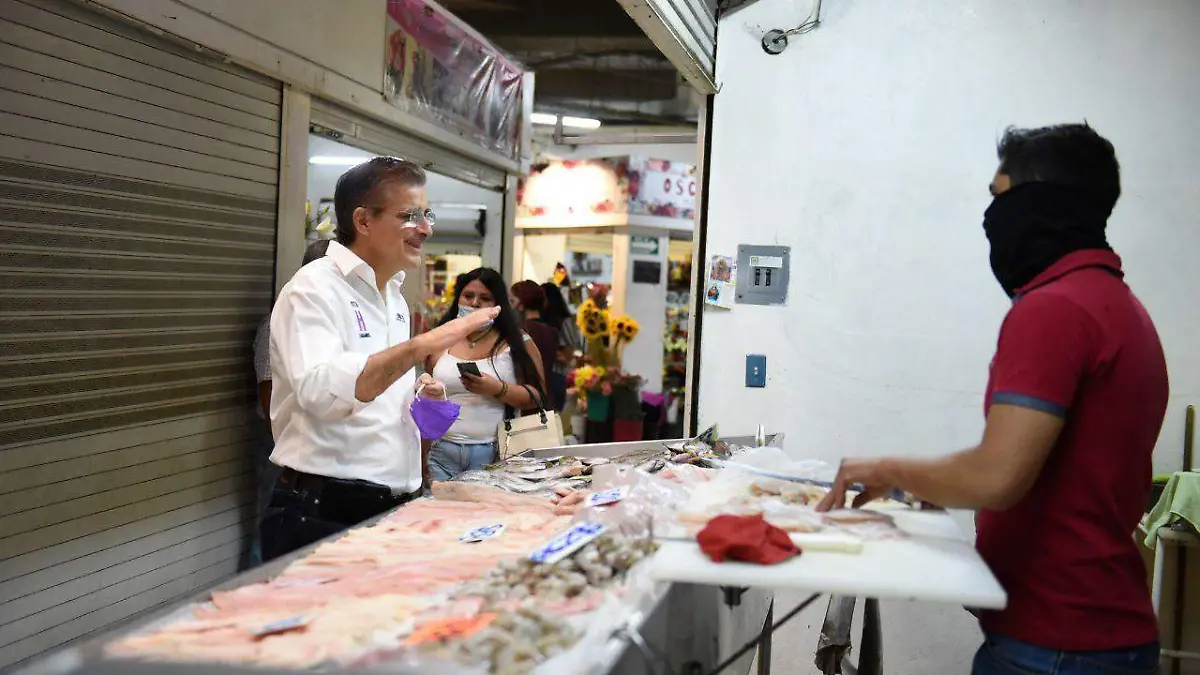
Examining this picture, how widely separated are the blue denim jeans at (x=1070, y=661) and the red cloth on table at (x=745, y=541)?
0.51 meters

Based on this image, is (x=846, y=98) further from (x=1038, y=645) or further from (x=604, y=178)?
(x=604, y=178)

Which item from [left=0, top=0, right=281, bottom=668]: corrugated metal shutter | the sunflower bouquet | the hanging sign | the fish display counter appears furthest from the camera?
the hanging sign

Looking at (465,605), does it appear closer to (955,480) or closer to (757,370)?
(955,480)

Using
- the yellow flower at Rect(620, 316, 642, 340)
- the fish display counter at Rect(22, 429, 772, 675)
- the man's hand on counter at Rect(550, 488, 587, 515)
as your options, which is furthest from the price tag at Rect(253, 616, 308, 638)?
the yellow flower at Rect(620, 316, 642, 340)

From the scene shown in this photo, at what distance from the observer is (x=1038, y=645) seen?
1.74 m

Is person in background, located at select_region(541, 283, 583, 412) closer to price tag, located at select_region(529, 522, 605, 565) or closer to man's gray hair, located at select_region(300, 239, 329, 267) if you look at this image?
man's gray hair, located at select_region(300, 239, 329, 267)

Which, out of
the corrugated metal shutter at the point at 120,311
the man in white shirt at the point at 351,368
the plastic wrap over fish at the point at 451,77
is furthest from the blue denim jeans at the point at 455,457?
the plastic wrap over fish at the point at 451,77

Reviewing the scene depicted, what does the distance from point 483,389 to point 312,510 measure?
1.54 meters

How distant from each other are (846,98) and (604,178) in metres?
6.09

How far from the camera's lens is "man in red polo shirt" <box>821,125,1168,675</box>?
1.63m

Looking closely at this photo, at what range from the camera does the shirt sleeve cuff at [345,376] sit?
2.37m

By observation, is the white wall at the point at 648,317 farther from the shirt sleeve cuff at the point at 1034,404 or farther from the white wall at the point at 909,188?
the shirt sleeve cuff at the point at 1034,404

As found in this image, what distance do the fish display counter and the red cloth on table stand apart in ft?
0.33

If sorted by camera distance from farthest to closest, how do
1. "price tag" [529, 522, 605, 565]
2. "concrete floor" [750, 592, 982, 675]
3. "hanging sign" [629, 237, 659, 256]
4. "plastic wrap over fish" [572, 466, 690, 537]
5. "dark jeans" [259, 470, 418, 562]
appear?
"hanging sign" [629, 237, 659, 256] < "concrete floor" [750, 592, 982, 675] < "dark jeans" [259, 470, 418, 562] < "plastic wrap over fish" [572, 466, 690, 537] < "price tag" [529, 522, 605, 565]
